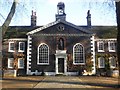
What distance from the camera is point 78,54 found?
35.3m

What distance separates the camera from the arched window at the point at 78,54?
35250mm

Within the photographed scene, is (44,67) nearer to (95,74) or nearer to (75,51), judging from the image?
(75,51)

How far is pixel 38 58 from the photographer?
115ft

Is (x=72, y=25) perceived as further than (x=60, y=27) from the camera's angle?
No

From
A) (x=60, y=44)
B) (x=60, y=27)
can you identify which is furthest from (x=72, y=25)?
(x=60, y=44)

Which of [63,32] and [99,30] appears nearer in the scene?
[63,32]

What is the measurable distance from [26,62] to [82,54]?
7992 millimetres

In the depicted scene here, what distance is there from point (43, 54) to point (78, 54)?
4.93 meters

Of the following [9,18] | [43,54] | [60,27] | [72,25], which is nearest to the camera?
[9,18]

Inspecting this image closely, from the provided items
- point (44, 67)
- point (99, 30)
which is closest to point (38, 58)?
point (44, 67)

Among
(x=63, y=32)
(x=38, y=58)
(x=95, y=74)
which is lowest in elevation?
(x=95, y=74)

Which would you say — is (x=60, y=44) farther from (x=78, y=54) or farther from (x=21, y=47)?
(x=21, y=47)

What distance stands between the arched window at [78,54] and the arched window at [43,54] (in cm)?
387

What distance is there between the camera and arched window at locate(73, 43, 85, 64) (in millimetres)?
35250
